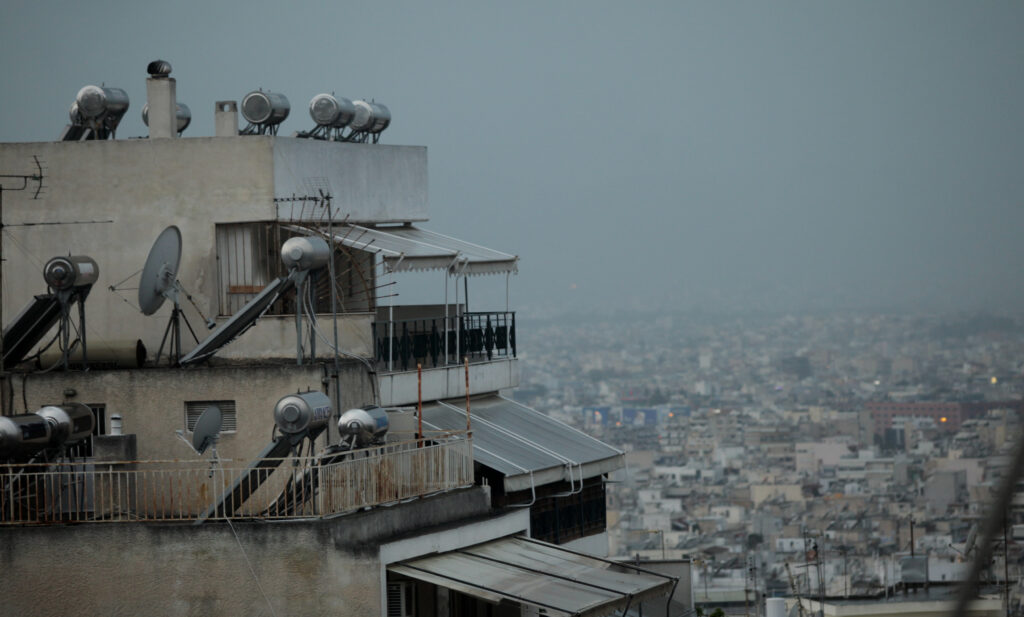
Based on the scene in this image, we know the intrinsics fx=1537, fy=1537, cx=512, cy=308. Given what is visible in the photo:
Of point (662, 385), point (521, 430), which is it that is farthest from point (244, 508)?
point (662, 385)

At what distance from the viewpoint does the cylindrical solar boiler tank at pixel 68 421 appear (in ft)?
57.8

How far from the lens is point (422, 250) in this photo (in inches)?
945

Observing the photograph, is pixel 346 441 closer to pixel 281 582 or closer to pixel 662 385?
pixel 281 582

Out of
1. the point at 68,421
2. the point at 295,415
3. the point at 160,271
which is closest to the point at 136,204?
the point at 160,271

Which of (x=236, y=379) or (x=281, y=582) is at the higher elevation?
(x=236, y=379)

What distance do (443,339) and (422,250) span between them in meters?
2.60

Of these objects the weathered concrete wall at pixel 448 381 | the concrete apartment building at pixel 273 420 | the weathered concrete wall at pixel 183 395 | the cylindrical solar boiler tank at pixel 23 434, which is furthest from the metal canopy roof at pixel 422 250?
the cylindrical solar boiler tank at pixel 23 434

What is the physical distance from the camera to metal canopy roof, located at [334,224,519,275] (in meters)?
23.3

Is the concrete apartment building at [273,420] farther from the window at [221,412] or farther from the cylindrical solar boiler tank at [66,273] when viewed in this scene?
the cylindrical solar boiler tank at [66,273]

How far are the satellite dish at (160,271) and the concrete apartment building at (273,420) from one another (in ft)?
3.07

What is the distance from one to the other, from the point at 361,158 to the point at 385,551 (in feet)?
35.4

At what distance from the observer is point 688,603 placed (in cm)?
2525

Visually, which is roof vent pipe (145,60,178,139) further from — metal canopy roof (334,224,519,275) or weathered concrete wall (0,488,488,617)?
weathered concrete wall (0,488,488,617)

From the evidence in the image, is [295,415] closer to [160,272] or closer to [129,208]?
[160,272]
